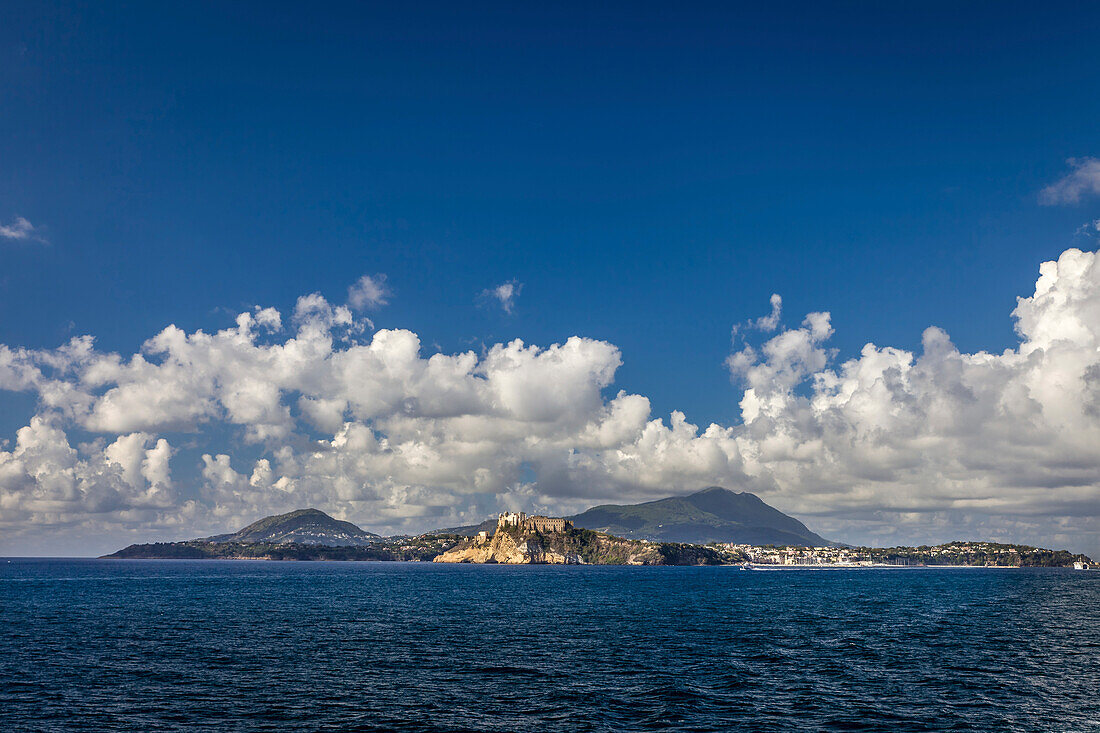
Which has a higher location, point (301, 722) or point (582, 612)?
point (301, 722)

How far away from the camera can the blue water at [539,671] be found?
179 ft

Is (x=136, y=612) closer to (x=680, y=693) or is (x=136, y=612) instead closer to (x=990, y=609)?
(x=680, y=693)

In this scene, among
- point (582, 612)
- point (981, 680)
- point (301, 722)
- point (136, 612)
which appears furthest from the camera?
point (582, 612)

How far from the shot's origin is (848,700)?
201 ft

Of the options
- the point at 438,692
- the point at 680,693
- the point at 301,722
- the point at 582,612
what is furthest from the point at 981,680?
the point at 582,612

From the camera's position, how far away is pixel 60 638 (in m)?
95.8

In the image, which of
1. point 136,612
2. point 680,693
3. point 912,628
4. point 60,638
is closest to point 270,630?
point 60,638

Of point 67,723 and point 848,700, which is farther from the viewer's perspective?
point 848,700

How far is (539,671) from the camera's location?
73500mm

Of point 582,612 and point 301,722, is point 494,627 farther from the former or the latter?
point 301,722

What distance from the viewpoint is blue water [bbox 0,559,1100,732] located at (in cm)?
5456

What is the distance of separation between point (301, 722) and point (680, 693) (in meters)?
33.1

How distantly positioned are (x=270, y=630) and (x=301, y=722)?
58817 mm

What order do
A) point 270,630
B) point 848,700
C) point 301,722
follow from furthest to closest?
point 270,630 < point 848,700 < point 301,722
